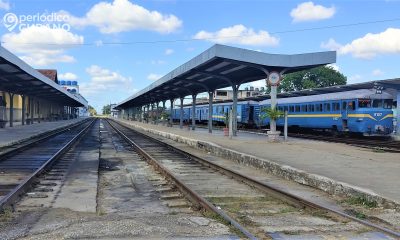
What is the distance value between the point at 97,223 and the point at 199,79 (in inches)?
987

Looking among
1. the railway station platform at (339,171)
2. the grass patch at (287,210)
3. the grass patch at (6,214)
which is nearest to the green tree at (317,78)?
the railway station platform at (339,171)

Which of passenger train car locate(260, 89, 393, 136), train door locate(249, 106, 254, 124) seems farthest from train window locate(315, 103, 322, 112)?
train door locate(249, 106, 254, 124)

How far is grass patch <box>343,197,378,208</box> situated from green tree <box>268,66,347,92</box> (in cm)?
8879

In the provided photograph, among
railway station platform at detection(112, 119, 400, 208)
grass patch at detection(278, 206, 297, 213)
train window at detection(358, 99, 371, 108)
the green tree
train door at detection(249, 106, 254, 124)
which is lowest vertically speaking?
grass patch at detection(278, 206, 297, 213)

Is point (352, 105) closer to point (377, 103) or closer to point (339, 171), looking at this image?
point (377, 103)

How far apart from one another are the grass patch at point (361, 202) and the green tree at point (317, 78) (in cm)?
8879

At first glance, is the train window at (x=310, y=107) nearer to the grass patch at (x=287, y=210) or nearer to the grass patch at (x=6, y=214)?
the grass patch at (x=287, y=210)

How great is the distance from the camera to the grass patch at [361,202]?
7.98m

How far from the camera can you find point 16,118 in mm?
57219

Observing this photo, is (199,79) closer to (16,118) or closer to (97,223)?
(97,223)

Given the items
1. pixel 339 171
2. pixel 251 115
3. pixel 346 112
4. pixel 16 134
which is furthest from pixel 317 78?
pixel 339 171

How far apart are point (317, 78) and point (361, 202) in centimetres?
9307

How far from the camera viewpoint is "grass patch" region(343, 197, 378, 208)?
7983 millimetres

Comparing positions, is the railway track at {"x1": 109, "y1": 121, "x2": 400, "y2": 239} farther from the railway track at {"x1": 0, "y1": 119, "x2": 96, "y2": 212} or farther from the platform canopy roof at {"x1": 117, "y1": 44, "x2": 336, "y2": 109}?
the platform canopy roof at {"x1": 117, "y1": 44, "x2": 336, "y2": 109}
